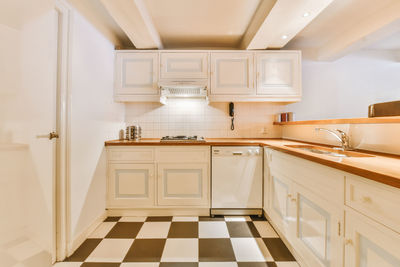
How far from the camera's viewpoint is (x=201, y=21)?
2.29 m

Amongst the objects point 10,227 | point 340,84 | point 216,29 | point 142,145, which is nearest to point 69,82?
point 142,145

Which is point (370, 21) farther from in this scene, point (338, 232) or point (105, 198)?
point (105, 198)

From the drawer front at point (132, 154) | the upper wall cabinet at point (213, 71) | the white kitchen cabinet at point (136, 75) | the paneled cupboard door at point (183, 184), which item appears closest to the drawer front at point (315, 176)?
the paneled cupboard door at point (183, 184)

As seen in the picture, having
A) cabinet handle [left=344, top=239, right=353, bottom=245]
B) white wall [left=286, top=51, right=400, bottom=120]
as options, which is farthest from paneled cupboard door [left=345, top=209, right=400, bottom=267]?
white wall [left=286, top=51, right=400, bottom=120]

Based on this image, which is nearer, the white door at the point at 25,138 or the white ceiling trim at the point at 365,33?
the white door at the point at 25,138

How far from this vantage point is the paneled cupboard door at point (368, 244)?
0.74 m

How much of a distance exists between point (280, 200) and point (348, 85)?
2.34m

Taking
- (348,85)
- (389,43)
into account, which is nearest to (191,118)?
(348,85)

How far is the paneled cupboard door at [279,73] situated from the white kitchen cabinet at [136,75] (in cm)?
140

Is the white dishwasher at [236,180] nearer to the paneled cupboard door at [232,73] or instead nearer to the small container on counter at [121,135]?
the paneled cupboard door at [232,73]

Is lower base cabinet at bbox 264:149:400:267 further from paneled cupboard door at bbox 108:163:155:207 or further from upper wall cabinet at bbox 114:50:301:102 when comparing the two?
paneled cupboard door at bbox 108:163:155:207

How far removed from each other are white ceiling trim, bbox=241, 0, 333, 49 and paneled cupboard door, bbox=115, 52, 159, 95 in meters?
1.28

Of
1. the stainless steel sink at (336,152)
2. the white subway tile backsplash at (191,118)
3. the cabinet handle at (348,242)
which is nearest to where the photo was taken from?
the cabinet handle at (348,242)

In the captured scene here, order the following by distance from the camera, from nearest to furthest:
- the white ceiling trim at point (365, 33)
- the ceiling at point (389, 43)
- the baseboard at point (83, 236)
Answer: the baseboard at point (83, 236), the white ceiling trim at point (365, 33), the ceiling at point (389, 43)
